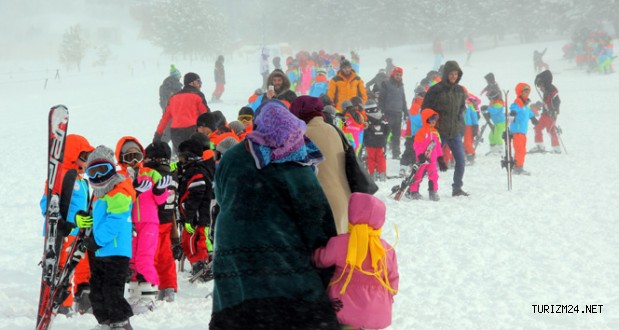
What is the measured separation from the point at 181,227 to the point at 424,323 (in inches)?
105

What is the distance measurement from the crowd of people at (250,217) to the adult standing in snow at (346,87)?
232cm

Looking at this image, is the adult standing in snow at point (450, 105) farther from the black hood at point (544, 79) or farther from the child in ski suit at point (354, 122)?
the black hood at point (544, 79)

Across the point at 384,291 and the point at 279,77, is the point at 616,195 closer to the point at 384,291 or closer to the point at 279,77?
the point at 279,77

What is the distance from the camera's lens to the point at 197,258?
20.4 ft

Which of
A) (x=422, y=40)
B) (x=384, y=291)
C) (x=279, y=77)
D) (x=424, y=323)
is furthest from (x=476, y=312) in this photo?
(x=422, y=40)

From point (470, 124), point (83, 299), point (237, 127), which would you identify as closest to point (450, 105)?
point (237, 127)

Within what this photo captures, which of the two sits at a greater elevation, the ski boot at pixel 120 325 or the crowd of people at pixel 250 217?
the crowd of people at pixel 250 217

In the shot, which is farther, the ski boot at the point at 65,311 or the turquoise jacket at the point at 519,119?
the turquoise jacket at the point at 519,119

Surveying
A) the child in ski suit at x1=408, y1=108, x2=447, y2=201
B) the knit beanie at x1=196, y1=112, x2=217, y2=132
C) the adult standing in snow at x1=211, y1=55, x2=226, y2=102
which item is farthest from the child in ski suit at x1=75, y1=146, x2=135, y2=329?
the adult standing in snow at x1=211, y1=55, x2=226, y2=102

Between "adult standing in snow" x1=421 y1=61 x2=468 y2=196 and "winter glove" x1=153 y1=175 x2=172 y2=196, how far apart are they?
544cm

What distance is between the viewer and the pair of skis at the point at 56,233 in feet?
15.8

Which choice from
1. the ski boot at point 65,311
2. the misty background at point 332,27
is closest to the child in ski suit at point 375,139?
the ski boot at point 65,311

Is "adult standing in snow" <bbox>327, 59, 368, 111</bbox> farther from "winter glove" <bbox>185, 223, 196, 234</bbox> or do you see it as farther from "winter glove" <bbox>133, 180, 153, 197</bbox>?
"winter glove" <bbox>133, 180, 153, 197</bbox>

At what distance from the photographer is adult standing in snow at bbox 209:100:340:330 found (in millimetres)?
2789
